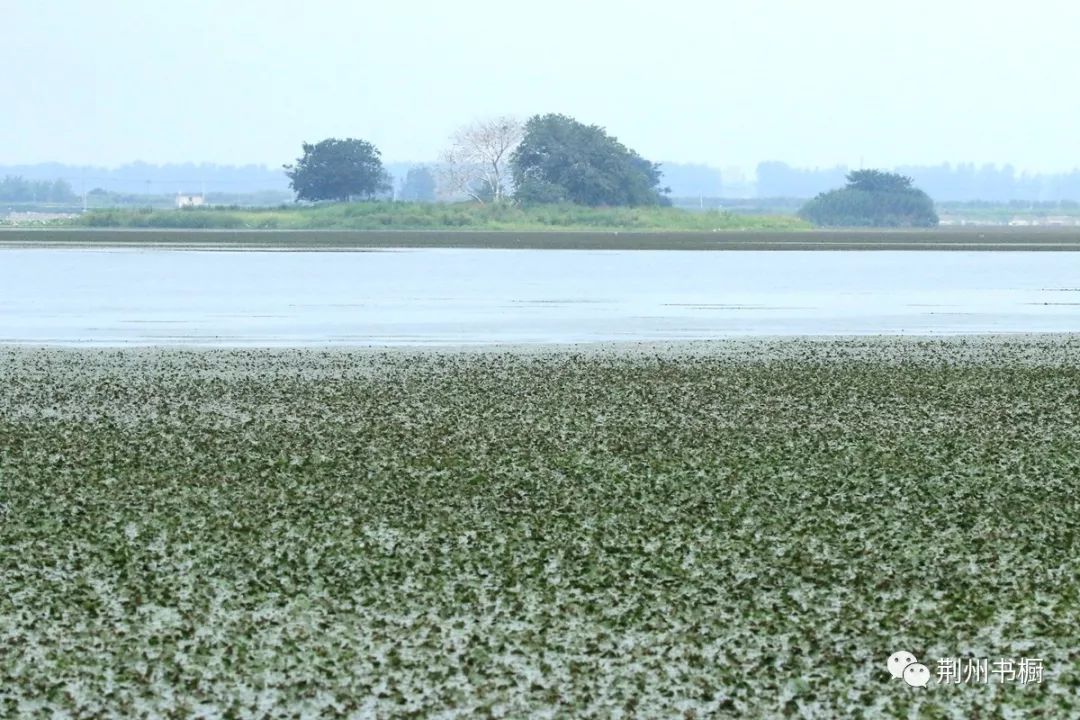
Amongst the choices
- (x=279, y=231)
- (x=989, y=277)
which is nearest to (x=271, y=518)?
(x=989, y=277)

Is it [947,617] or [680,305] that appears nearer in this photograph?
[947,617]

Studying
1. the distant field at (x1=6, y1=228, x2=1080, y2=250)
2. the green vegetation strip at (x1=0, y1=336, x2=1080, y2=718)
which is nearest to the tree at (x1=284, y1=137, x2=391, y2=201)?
the distant field at (x1=6, y1=228, x2=1080, y2=250)

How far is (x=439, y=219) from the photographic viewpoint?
14388cm

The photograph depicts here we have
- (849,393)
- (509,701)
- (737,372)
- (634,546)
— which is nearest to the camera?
(509,701)

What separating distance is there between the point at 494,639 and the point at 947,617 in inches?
106

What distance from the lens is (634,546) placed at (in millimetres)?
12773

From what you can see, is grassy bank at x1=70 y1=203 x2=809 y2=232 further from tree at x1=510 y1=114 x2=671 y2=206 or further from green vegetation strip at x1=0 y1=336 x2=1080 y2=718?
green vegetation strip at x1=0 y1=336 x2=1080 y2=718

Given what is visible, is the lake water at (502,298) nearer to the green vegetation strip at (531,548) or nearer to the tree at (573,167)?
the green vegetation strip at (531,548)

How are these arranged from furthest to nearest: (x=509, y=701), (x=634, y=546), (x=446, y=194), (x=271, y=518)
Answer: (x=446, y=194)
(x=271, y=518)
(x=634, y=546)
(x=509, y=701)

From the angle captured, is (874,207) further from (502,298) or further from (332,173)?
(502,298)

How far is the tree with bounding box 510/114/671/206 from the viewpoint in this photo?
151250 millimetres

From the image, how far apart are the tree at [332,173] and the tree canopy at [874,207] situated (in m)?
47.8

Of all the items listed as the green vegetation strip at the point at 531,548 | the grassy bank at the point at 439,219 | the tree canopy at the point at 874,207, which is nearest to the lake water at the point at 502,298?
the green vegetation strip at the point at 531,548

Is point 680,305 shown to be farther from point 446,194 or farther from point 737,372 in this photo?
point 446,194
